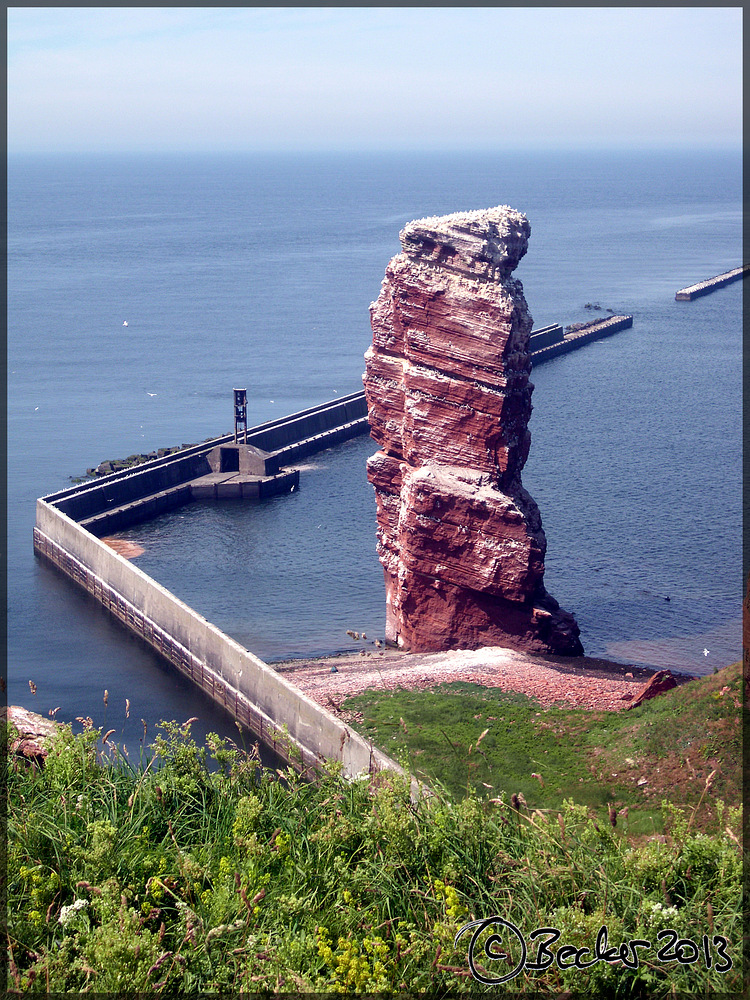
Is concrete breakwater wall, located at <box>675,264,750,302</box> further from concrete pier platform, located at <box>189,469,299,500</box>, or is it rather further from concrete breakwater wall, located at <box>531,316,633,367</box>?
concrete pier platform, located at <box>189,469,299,500</box>

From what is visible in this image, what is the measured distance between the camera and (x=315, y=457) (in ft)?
237

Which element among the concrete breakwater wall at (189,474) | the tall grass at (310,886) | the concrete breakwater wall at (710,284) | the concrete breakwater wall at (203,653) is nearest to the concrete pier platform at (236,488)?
the concrete breakwater wall at (189,474)

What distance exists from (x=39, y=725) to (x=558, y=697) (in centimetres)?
1639

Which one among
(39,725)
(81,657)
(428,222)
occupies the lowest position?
(81,657)

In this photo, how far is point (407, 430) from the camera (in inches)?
1529

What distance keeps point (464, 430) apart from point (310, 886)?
25081mm

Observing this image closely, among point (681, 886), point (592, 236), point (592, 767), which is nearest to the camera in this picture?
point (681, 886)

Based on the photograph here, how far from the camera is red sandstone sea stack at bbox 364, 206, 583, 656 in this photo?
117 ft

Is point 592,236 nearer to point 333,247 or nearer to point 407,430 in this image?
point 333,247

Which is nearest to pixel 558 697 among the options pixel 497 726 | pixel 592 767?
pixel 497 726

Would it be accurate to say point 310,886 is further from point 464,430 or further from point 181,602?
point 181,602

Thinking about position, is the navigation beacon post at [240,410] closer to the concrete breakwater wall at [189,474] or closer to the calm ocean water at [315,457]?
the concrete breakwater wall at [189,474]

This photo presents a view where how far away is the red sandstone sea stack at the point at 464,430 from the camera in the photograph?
35.8m

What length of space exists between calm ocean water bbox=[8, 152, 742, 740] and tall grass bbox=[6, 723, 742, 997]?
13289 mm
